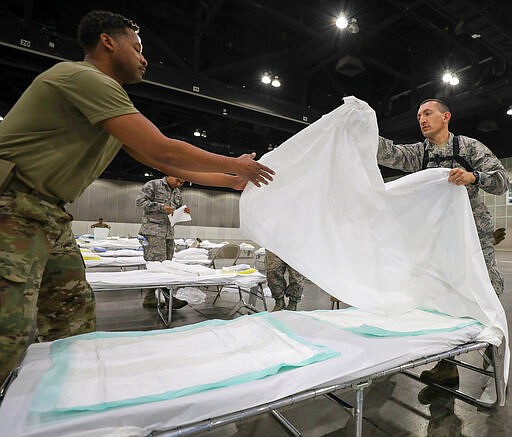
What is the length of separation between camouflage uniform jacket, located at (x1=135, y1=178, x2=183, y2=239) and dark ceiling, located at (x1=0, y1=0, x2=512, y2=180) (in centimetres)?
244

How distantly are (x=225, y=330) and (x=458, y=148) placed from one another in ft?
5.76

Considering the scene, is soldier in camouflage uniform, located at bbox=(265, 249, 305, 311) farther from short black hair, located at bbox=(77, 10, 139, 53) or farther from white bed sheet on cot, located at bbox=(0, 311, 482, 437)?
short black hair, located at bbox=(77, 10, 139, 53)

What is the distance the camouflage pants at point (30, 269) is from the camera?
0.92m

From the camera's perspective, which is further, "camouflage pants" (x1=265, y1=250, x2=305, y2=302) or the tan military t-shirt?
"camouflage pants" (x1=265, y1=250, x2=305, y2=302)

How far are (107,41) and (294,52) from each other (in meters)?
5.62

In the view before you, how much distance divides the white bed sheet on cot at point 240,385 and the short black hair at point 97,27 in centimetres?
110

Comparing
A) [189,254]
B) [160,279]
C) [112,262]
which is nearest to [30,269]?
[160,279]

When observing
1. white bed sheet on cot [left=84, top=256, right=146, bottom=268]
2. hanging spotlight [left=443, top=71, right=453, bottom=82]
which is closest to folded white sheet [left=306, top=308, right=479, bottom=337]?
white bed sheet on cot [left=84, top=256, right=146, bottom=268]

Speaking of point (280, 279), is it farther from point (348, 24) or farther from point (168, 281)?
point (348, 24)

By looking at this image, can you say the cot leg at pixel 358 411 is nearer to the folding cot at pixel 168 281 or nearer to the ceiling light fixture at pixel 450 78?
the folding cot at pixel 168 281

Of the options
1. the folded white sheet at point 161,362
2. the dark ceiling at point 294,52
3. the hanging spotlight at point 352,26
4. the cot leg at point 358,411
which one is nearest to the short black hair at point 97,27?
the folded white sheet at point 161,362

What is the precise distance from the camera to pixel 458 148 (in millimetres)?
2010

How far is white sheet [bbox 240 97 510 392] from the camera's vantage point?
5.37ft

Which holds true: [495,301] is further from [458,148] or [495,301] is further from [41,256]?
[41,256]
